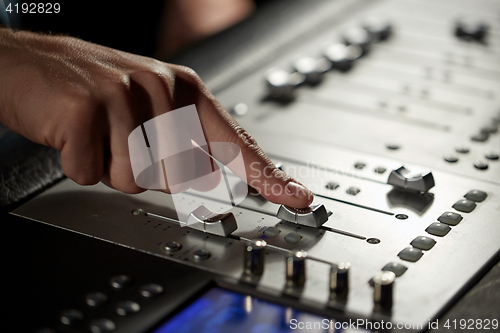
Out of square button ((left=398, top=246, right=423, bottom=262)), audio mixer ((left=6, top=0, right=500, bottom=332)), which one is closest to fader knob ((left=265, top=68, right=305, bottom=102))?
audio mixer ((left=6, top=0, right=500, bottom=332))

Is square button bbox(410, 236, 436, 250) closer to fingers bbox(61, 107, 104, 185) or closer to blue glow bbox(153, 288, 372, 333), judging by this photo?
blue glow bbox(153, 288, 372, 333)

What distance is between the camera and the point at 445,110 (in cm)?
117

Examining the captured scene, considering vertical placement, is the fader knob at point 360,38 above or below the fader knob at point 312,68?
above

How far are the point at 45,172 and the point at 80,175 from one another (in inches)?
7.2

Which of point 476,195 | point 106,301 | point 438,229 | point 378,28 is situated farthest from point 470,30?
point 106,301

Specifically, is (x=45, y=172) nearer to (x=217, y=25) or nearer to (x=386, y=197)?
(x=386, y=197)

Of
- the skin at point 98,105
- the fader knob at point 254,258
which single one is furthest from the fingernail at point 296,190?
the fader knob at point 254,258

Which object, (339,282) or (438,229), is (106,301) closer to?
(339,282)

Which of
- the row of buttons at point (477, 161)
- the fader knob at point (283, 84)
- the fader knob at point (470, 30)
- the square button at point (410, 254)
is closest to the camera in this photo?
the square button at point (410, 254)

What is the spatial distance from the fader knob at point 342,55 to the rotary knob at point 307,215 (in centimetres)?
64

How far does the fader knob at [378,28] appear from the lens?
1.50m

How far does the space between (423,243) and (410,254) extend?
35mm

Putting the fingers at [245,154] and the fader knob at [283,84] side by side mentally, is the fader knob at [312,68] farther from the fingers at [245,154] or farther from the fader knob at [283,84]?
the fingers at [245,154]

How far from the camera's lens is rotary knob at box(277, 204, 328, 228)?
781 mm
